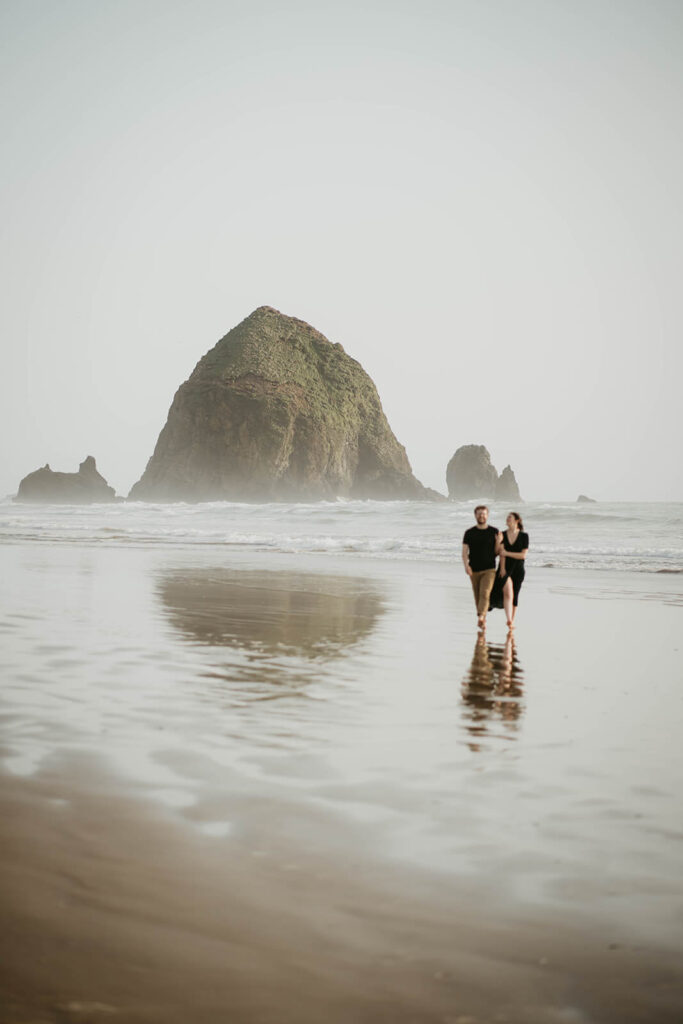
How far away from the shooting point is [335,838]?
3305 mm

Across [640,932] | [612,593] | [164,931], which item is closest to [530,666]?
[640,932]

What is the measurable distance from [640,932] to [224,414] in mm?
116353

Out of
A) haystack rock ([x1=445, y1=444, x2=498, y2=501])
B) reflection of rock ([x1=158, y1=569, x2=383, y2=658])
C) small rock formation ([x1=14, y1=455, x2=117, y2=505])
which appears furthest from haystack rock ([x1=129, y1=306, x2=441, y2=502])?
reflection of rock ([x1=158, y1=569, x2=383, y2=658])

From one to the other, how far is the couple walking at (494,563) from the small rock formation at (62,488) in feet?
395

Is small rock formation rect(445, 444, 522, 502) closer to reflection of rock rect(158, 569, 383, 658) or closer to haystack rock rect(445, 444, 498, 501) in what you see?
haystack rock rect(445, 444, 498, 501)

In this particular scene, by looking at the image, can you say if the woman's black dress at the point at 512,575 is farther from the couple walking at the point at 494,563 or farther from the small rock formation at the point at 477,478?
the small rock formation at the point at 477,478

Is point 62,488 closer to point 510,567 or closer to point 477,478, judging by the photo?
point 477,478

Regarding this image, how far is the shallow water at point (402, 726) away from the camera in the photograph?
3.30m

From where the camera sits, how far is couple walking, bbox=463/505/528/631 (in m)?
10.7

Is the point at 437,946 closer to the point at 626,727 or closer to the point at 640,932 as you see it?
the point at 640,932

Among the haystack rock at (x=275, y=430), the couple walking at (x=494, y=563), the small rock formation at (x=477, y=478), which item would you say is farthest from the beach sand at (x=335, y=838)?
the small rock formation at (x=477, y=478)

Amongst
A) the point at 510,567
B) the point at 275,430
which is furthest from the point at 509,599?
the point at 275,430

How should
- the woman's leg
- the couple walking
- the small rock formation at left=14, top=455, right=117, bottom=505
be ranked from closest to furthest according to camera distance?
1. the woman's leg
2. the couple walking
3. the small rock formation at left=14, top=455, right=117, bottom=505

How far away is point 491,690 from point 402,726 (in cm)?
159
